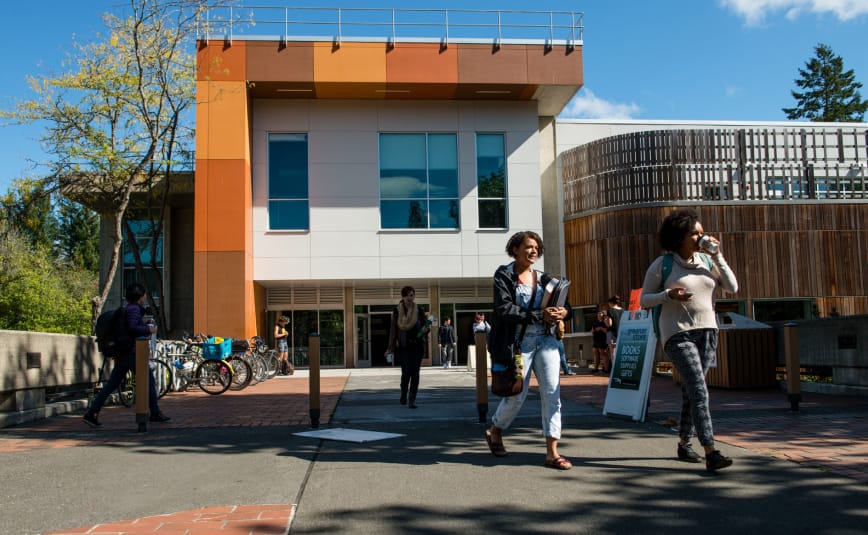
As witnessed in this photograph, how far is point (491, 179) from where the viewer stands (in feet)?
82.2

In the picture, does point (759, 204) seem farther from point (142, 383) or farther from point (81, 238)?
point (81, 238)

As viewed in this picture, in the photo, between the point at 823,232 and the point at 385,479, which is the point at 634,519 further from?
the point at 823,232

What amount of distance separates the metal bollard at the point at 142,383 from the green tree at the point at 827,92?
61.2 meters

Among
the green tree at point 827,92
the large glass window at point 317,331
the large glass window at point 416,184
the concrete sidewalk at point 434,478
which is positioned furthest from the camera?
the green tree at point 827,92

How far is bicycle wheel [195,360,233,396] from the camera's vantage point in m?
13.0

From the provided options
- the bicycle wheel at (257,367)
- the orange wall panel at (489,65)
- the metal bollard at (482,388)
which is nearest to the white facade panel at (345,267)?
the orange wall panel at (489,65)

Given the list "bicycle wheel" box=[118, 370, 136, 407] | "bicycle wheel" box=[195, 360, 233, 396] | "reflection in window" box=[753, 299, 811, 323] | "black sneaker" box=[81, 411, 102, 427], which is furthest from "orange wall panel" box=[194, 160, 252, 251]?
"reflection in window" box=[753, 299, 811, 323]

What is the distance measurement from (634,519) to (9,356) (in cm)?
734

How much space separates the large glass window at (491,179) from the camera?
2492 centimetres

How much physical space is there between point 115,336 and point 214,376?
15.3 ft

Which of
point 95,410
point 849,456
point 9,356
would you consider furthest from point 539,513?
point 9,356

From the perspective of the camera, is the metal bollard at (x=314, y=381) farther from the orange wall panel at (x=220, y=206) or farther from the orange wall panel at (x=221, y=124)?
the orange wall panel at (x=221, y=124)

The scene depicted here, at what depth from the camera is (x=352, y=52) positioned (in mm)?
23453

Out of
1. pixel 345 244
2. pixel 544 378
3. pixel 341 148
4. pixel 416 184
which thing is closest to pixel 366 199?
pixel 345 244
